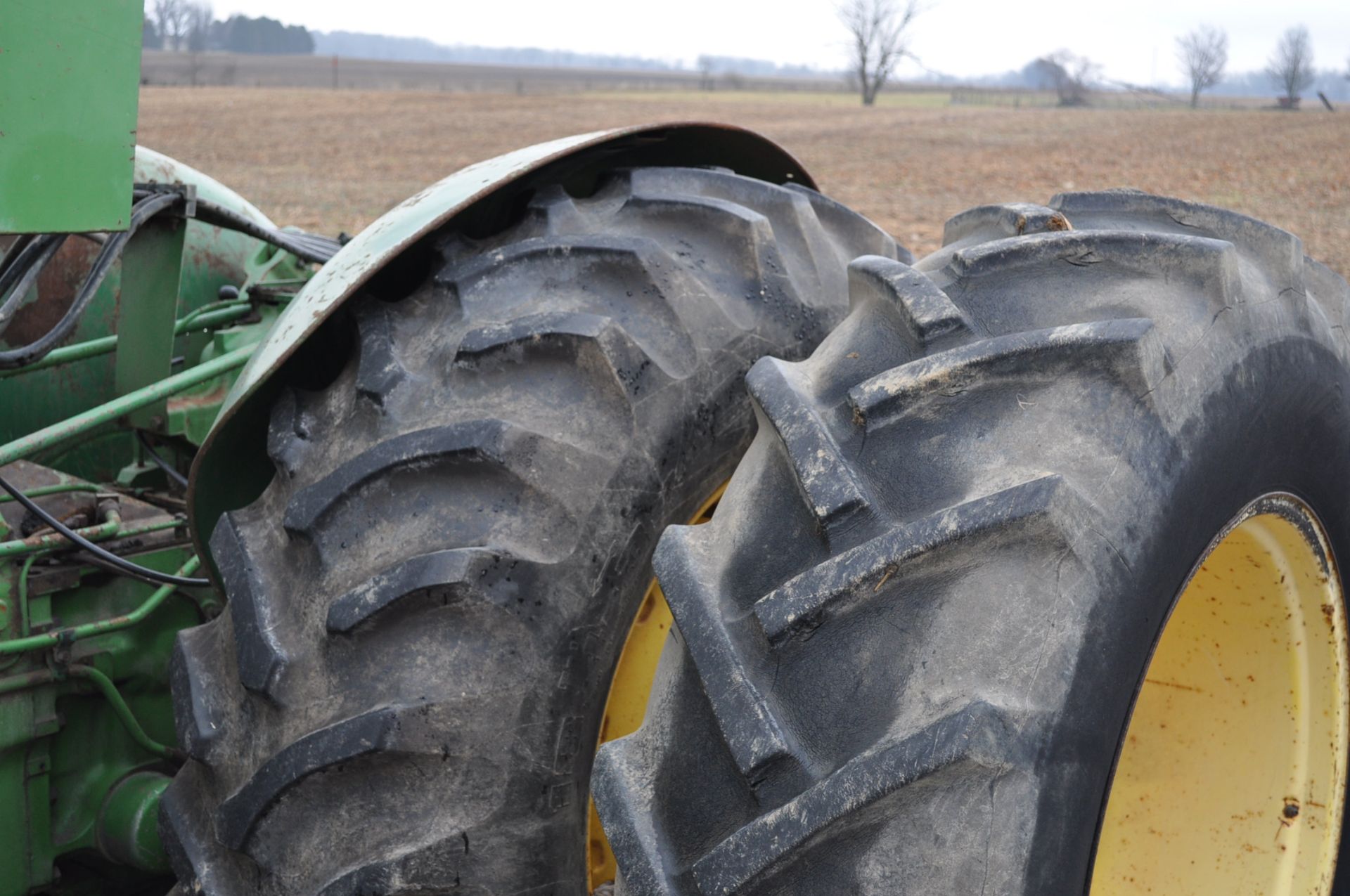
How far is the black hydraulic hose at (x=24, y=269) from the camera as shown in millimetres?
1894

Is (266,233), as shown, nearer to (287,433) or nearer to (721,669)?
(287,433)

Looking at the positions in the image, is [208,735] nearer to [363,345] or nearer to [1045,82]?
[363,345]

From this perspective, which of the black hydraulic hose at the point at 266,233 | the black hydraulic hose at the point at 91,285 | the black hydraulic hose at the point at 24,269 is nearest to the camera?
the black hydraulic hose at the point at 24,269

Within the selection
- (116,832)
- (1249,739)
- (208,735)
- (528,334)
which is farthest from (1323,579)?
(116,832)

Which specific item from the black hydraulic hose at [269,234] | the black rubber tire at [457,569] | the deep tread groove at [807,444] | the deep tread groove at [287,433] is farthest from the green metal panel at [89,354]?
the deep tread groove at [807,444]

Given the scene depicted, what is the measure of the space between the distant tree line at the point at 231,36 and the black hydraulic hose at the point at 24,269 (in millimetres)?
77650

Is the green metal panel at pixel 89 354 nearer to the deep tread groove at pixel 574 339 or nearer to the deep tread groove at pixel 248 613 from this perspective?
the deep tread groove at pixel 248 613

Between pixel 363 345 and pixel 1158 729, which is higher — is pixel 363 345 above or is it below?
above

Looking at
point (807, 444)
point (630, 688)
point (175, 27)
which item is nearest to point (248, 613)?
point (630, 688)

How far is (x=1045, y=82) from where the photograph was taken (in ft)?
261

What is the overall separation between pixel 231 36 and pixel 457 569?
96.9m

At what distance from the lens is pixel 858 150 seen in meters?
25.0

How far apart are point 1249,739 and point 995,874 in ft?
2.79

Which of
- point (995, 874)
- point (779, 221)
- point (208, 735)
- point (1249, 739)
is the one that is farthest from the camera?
point (779, 221)
